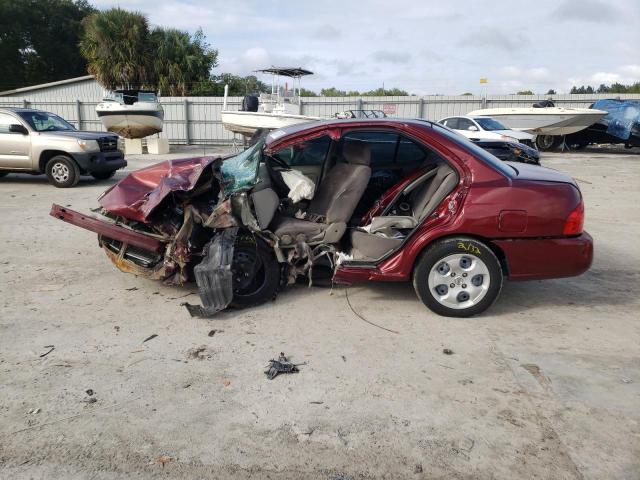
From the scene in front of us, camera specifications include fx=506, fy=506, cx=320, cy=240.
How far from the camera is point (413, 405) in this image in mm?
3135

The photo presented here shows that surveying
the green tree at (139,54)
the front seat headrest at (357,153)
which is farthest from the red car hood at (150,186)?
the green tree at (139,54)

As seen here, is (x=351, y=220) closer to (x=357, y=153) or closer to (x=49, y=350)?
(x=357, y=153)

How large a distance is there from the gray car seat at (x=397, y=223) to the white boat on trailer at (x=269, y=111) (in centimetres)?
1451

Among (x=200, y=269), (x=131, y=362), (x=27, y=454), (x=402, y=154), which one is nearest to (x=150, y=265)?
(x=200, y=269)

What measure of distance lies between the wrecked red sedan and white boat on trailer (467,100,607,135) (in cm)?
1661

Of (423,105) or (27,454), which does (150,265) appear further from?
(423,105)

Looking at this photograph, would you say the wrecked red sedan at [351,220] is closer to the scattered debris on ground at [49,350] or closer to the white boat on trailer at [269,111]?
the scattered debris on ground at [49,350]

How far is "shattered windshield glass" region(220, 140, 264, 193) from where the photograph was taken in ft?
14.8

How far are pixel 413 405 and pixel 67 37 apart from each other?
161 feet

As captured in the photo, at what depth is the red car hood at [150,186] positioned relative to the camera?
14.8 feet

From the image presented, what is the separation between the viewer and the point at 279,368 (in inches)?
139

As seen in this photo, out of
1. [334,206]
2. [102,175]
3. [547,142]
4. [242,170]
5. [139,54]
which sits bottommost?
[102,175]

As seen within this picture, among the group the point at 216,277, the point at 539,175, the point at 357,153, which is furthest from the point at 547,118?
the point at 216,277

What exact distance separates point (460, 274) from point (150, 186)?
3.06 metres
